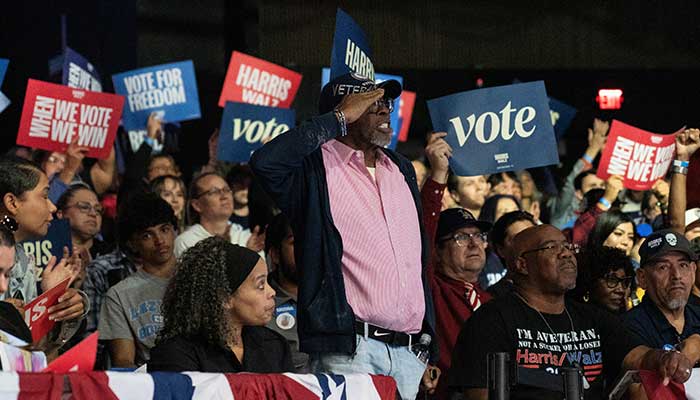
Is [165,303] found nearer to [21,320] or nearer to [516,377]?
[21,320]

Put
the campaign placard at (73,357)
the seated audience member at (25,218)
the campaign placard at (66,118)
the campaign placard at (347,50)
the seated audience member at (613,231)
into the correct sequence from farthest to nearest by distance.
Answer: the campaign placard at (66,118), the seated audience member at (613,231), the campaign placard at (347,50), the seated audience member at (25,218), the campaign placard at (73,357)

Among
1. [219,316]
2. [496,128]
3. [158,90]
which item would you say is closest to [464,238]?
[496,128]

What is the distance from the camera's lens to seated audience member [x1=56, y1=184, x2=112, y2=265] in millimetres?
7406

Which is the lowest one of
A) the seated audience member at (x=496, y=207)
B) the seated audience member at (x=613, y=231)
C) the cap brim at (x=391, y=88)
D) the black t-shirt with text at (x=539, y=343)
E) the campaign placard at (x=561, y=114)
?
the black t-shirt with text at (x=539, y=343)

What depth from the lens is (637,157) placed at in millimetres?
9875

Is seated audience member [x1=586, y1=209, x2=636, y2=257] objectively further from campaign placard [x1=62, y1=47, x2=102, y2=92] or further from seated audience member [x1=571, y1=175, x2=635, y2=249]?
campaign placard [x1=62, y1=47, x2=102, y2=92]

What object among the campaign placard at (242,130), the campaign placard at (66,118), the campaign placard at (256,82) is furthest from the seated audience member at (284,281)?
the campaign placard at (256,82)

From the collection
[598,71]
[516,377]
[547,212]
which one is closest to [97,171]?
[547,212]

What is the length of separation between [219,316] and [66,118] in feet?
13.0

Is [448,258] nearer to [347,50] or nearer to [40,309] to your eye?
[347,50]

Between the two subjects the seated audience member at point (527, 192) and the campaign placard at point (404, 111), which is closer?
the campaign placard at point (404, 111)

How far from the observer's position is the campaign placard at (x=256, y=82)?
Result: 1041 centimetres

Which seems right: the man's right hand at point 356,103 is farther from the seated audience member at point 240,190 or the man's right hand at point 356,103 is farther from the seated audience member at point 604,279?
the seated audience member at point 240,190

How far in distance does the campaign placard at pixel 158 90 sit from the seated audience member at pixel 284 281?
154 inches
